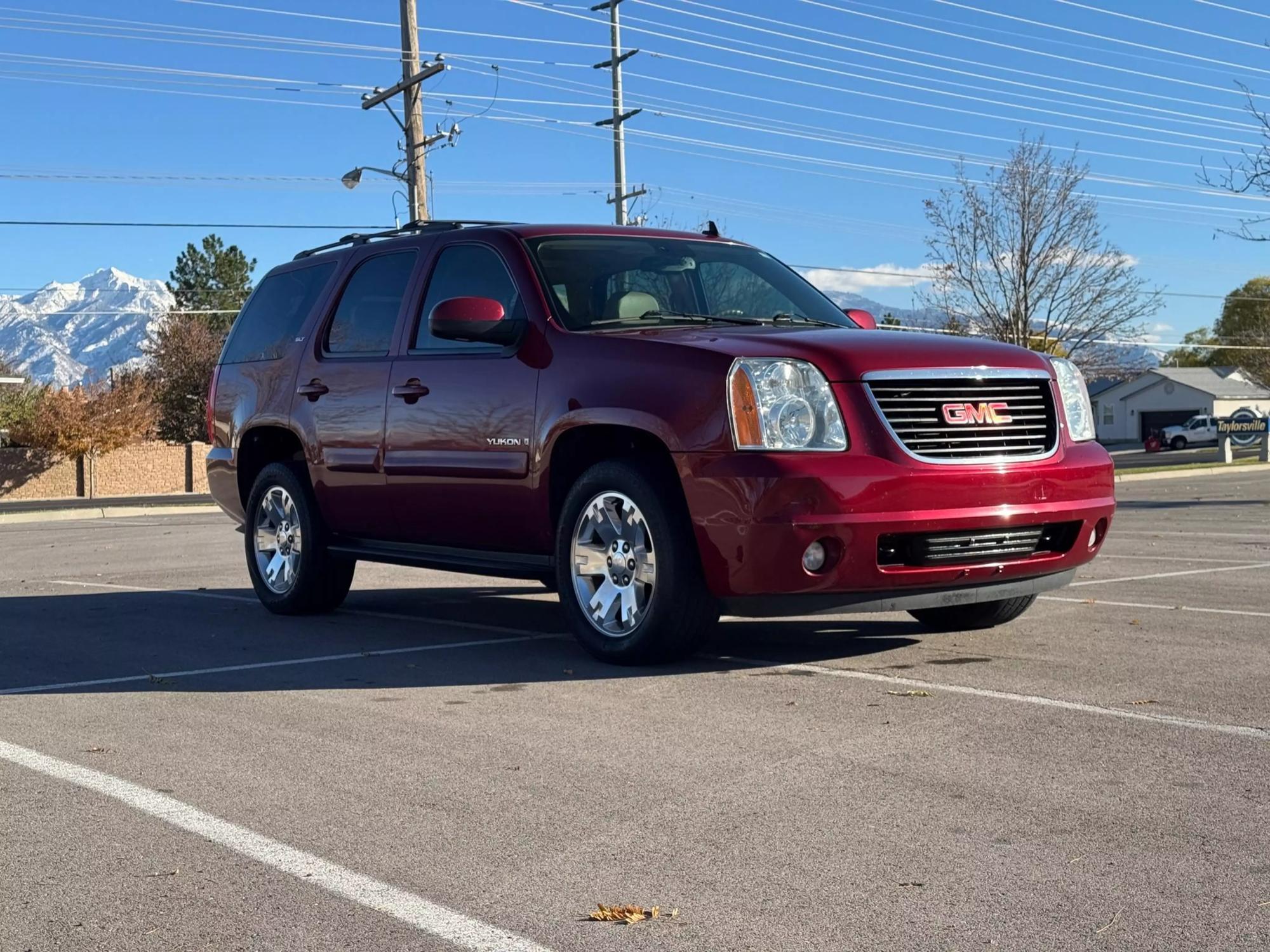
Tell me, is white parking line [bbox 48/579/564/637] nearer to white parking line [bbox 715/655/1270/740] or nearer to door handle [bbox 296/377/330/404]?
door handle [bbox 296/377/330/404]

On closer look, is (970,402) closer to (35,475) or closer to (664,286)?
(664,286)

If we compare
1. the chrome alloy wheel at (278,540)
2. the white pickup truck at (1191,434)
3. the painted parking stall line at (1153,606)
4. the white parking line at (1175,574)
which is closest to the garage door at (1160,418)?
the white pickup truck at (1191,434)

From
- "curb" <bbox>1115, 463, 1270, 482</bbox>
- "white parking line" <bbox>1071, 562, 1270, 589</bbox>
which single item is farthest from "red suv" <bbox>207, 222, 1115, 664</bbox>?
"curb" <bbox>1115, 463, 1270, 482</bbox>

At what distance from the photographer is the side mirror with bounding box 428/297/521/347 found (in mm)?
7062

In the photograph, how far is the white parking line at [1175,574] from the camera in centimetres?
1000

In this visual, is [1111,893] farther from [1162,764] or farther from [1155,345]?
[1155,345]

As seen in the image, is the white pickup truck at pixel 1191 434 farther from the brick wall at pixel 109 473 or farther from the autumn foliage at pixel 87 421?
the autumn foliage at pixel 87 421

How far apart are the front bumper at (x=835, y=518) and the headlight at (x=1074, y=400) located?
2.12ft

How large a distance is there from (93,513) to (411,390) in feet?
90.6

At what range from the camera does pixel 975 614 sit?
764 centimetres

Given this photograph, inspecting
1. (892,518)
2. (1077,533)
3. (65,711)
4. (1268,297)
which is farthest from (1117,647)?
(1268,297)

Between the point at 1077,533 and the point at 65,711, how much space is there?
4.37 m

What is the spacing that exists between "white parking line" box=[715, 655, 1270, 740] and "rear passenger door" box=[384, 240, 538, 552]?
133 centimetres

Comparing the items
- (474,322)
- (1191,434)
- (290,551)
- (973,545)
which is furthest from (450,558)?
(1191,434)
